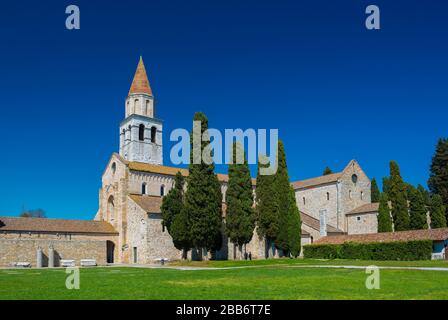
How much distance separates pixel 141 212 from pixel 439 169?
43.3 metres

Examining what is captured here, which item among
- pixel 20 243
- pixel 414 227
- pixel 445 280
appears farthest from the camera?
pixel 414 227

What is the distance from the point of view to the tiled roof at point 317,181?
6087 centimetres

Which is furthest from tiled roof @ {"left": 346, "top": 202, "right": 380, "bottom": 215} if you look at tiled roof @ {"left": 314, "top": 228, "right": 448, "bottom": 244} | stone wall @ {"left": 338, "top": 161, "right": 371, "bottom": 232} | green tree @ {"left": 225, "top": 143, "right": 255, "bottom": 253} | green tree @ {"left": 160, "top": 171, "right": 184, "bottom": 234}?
green tree @ {"left": 160, "top": 171, "right": 184, "bottom": 234}

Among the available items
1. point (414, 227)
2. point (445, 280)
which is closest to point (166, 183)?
point (414, 227)

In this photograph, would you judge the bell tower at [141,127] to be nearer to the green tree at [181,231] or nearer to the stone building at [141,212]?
the stone building at [141,212]

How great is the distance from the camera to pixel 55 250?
141 ft

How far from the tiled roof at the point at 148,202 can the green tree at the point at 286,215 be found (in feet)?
42.6

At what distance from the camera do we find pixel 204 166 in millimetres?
42938

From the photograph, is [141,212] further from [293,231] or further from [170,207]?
[293,231]

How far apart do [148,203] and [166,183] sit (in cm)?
692

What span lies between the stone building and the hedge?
262 inches

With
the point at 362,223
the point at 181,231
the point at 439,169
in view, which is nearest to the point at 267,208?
the point at 181,231

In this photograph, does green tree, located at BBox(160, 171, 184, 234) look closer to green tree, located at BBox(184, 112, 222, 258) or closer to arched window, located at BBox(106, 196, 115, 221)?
green tree, located at BBox(184, 112, 222, 258)
